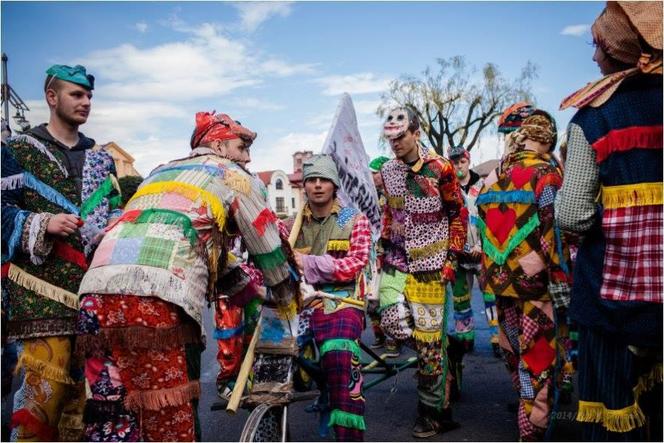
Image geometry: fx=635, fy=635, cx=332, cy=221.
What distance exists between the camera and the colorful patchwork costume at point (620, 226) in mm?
2475

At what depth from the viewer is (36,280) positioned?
3.51 meters

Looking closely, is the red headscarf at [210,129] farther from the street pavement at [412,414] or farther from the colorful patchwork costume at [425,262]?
the street pavement at [412,414]

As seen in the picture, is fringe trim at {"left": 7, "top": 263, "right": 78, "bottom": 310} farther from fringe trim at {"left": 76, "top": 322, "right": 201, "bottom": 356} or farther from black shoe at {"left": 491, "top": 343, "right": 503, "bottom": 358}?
black shoe at {"left": 491, "top": 343, "right": 503, "bottom": 358}

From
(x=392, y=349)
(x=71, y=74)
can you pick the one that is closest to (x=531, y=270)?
(x=71, y=74)

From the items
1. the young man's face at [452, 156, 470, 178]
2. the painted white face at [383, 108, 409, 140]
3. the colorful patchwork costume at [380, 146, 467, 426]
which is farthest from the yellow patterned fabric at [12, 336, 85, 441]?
the young man's face at [452, 156, 470, 178]

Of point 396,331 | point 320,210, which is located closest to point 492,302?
point 396,331

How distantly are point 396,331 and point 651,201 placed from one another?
2602mm

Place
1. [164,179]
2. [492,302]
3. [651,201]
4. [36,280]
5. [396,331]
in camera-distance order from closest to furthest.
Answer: [651,201] → [164,179] → [36,280] → [396,331] → [492,302]

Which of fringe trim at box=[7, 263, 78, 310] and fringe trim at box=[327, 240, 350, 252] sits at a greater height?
fringe trim at box=[327, 240, 350, 252]

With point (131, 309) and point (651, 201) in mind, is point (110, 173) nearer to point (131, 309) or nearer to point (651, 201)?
point (131, 309)

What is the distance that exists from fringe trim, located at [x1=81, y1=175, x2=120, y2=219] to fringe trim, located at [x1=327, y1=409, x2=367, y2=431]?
6.21 feet

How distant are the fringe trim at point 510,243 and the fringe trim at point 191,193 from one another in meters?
2.21

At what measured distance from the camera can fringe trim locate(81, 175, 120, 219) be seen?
147 inches

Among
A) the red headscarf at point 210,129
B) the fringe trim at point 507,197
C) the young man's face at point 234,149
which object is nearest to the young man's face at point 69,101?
the red headscarf at point 210,129
